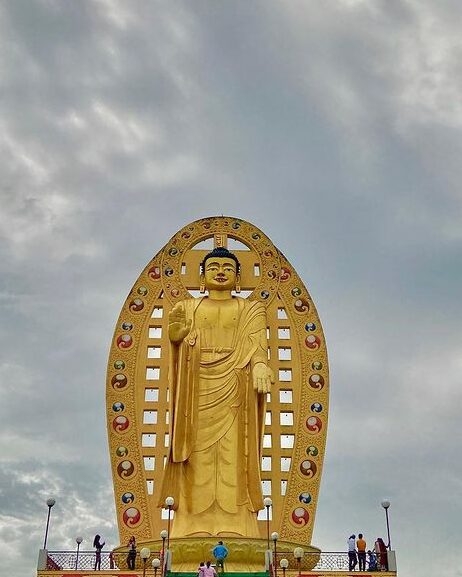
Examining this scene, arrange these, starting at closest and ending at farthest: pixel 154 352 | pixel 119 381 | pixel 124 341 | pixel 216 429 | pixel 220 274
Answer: pixel 216 429 → pixel 220 274 → pixel 119 381 → pixel 124 341 → pixel 154 352

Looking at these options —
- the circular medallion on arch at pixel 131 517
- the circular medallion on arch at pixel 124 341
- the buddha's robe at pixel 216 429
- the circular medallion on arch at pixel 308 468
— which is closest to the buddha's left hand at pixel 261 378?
the buddha's robe at pixel 216 429

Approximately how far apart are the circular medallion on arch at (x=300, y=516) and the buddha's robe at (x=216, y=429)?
148cm

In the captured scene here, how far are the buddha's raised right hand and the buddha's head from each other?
206 centimetres

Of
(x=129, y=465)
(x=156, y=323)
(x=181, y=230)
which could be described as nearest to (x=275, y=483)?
(x=129, y=465)

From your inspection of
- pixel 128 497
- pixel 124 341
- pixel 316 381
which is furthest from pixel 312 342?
pixel 128 497

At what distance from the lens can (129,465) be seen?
54.4 feet

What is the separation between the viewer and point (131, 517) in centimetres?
1609

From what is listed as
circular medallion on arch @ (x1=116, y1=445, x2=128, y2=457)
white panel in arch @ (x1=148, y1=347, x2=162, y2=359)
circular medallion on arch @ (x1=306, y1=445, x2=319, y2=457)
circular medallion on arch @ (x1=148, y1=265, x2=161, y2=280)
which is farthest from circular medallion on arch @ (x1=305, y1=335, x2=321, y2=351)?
circular medallion on arch @ (x1=116, y1=445, x2=128, y2=457)

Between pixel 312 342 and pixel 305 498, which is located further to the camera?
pixel 312 342

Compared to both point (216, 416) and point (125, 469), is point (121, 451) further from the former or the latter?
point (216, 416)

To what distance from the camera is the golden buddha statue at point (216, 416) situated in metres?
14.9

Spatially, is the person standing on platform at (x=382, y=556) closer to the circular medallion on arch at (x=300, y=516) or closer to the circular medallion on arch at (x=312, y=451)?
the circular medallion on arch at (x=300, y=516)

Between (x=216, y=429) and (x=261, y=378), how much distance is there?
1.44 m

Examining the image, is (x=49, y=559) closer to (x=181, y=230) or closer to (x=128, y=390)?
(x=128, y=390)
